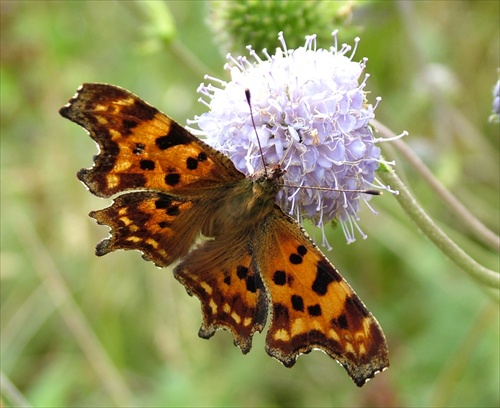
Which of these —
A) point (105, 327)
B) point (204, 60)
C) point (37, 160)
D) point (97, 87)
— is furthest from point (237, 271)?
point (37, 160)

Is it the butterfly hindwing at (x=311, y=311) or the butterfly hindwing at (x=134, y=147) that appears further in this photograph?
the butterfly hindwing at (x=134, y=147)

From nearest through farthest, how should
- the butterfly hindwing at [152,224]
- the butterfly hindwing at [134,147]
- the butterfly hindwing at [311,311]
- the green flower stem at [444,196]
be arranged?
the butterfly hindwing at [311,311], the butterfly hindwing at [134,147], the butterfly hindwing at [152,224], the green flower stem at [444,196]

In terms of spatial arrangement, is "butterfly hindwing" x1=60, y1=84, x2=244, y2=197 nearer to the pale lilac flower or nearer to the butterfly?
the butterfly

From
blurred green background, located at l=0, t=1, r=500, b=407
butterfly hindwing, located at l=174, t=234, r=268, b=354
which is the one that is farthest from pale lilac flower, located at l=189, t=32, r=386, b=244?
blurred green background, located at l=0, t=1, r=500, b=407

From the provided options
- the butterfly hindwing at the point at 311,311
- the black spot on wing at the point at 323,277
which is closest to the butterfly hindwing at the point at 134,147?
the butterfly hindwing at the point at 311,311

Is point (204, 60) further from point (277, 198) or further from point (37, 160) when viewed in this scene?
point (277, 198)

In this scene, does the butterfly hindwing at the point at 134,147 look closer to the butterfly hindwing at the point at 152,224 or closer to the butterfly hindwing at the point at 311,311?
the butterfly hindwing at the point at 152,224
